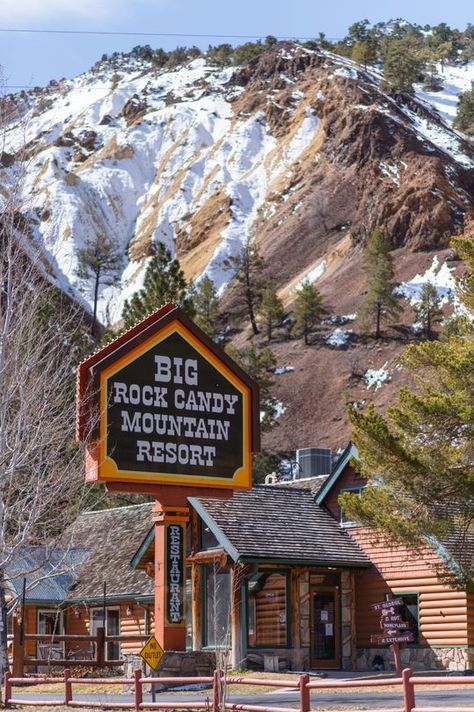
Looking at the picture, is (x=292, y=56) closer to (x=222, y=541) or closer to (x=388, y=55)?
(x=388, y=55)

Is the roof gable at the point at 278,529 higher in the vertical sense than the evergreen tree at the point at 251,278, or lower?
lower

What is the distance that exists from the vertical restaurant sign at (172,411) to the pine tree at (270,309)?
70.8 metres

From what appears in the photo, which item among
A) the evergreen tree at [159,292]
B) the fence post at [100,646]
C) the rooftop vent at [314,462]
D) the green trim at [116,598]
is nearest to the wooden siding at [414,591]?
the green trim at [116,598]

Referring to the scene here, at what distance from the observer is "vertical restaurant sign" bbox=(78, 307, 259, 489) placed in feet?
84.9

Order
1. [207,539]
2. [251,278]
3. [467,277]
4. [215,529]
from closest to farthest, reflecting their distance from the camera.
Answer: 1. [467,277]
2. [215,529]
3. [207,539]
4. [251,278]

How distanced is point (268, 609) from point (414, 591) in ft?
13.2

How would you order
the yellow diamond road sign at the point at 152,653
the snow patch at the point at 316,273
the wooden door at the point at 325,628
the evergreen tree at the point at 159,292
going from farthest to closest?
the snow patch at the point at 316,273 → the evergreen tree at the point at 159,292 → the wooden door at the point at 325,628 → the yellow diamond road sign at the point at 152,653

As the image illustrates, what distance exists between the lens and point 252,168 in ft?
479

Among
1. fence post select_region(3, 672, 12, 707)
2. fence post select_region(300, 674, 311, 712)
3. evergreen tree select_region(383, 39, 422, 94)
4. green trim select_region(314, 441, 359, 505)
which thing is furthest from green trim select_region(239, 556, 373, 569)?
evergreen tree select_region(383, 39, 422, 94)

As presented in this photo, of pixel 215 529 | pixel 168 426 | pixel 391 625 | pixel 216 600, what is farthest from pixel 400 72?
pixel 391 625

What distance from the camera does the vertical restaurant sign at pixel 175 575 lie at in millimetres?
26391

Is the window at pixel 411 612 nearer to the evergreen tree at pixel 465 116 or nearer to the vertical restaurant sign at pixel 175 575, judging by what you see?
the vertical restaurant sign at pixel 175 575

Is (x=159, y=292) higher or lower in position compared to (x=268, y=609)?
higher

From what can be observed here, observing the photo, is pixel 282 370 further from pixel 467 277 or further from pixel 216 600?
pixel 467 277
